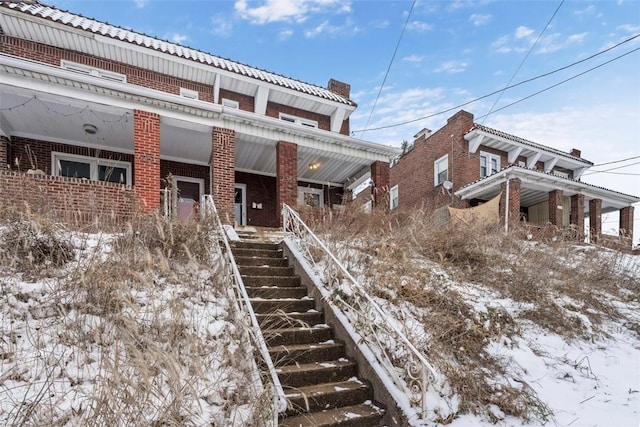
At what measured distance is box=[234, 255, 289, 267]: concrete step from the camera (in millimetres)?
5958

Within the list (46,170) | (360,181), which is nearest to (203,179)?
(46,170)

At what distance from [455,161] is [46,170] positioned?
16.4m

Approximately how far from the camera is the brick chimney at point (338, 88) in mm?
15508

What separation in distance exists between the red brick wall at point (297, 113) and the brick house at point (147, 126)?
5cm

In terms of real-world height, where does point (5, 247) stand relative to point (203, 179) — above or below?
below

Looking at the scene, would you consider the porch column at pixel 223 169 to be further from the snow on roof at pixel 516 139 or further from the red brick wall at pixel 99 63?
the snow on roof at pixel 516 139

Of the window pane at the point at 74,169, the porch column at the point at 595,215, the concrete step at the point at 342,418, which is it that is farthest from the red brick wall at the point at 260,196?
the porch column at the point at 595,215

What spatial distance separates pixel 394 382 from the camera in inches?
143

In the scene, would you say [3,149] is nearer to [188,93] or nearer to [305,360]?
[188,93]

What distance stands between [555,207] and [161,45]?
17.7 m

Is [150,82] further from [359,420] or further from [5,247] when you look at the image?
[359,420]

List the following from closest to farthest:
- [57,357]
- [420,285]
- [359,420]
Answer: [57,357] → [359,420] → [420,285]

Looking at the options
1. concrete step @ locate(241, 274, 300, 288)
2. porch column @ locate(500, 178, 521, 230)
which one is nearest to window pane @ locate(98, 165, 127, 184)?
concrete step @ locate(241, 274, 300, 288)

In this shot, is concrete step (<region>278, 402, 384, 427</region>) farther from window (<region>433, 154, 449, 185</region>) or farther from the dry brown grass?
window (<region>433, 154, 449, 185</region>)
